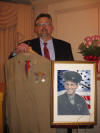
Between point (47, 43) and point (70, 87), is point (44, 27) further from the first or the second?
point (70, 87)

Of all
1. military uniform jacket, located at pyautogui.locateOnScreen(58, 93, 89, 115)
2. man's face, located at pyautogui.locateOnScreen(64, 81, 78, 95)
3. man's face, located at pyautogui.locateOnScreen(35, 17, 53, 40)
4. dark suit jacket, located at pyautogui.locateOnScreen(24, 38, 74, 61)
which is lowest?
military uniform jacket, located at pyautogui.locateOnScreen(58, 93, 89, 115)

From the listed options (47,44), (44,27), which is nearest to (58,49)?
(47,44)

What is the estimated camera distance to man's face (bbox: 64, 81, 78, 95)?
0.99 meters

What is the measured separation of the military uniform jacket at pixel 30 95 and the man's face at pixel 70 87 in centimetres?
13

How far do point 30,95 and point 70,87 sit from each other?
297mm

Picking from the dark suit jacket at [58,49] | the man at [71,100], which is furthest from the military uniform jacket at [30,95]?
the dark suit jacket at [58,49]

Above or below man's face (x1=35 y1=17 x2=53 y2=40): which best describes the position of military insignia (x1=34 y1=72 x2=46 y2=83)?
below

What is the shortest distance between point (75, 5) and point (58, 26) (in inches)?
16.7

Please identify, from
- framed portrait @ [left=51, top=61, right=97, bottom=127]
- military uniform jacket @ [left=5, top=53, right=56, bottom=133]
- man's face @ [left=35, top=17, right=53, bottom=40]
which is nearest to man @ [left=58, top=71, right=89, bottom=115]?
framed portrait @ [left=51, top=61, right=97, bottom=127]

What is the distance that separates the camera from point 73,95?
99cm

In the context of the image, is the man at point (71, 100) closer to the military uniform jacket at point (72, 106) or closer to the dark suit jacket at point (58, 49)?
the military uniform jacket at point (72, 106)

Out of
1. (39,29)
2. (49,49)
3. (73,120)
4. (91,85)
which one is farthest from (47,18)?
(73,120)

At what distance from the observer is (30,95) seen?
3.35ft

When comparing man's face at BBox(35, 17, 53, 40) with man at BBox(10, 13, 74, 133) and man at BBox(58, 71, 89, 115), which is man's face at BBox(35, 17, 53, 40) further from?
man at BBox(58, 71, 89, 115)
